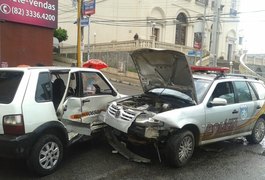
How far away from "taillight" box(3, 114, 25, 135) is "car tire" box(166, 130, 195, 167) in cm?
244


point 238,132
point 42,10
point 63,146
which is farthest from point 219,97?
point 42,10

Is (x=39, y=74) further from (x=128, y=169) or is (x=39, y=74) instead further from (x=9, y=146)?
(x=128, y=169)

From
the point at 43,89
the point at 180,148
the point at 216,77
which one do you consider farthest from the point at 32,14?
the point at 180,148

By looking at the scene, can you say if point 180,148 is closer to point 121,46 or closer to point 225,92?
A: point 225,92

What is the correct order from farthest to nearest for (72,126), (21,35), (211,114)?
(21,35) < (211,114) < (72,126)

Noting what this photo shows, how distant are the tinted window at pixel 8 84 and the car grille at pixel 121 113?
1876 millimetres

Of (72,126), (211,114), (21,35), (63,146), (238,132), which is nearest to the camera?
(63,146)

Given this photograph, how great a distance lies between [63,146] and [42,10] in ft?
34.3

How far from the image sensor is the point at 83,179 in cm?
522

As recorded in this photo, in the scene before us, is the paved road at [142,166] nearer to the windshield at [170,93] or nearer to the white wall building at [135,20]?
the windshield at [170,93]

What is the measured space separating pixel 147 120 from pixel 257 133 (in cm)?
357

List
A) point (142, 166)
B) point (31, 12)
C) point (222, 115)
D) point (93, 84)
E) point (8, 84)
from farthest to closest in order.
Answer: point (31, 12), point (93, 84), point (222, 115), point (142, 166), point (8, 84)

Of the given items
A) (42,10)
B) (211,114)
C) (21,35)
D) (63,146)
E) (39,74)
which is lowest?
(63,146)

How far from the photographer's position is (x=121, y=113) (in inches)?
242
